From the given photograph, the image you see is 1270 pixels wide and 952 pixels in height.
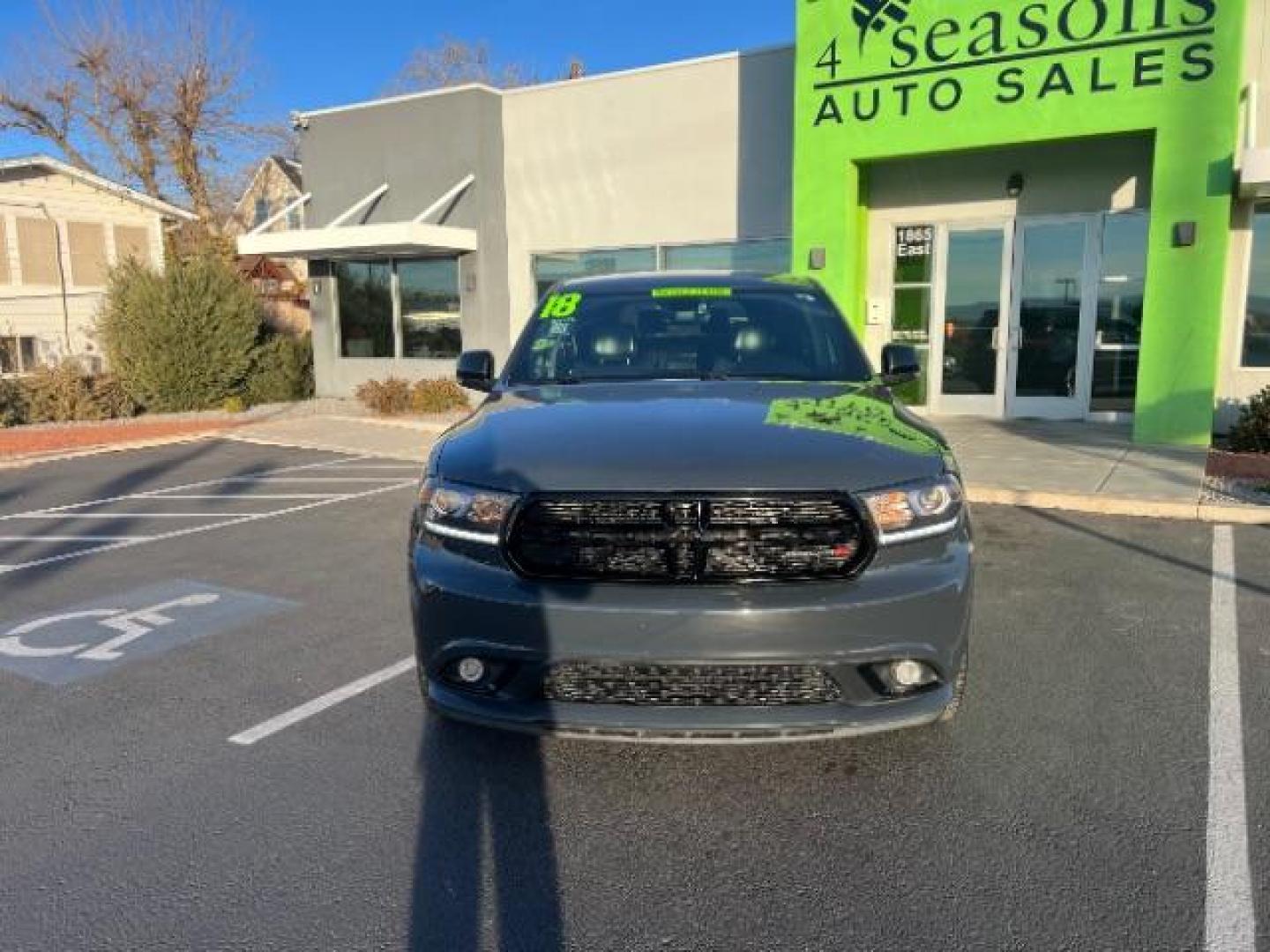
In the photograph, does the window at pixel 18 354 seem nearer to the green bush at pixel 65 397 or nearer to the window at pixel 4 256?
the window at pixel 4 256

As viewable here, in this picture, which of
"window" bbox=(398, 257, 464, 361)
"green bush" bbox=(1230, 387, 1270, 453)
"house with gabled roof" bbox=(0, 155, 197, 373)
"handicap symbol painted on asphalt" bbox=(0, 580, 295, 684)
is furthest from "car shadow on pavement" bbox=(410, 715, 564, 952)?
"house with gabled roof" bbox=(0, 155, 197, 373)

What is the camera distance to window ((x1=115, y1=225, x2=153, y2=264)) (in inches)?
821

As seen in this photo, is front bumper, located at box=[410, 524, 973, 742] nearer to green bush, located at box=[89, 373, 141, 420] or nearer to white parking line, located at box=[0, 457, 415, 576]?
white parking line, located at box=[0, 457, 415, 576]

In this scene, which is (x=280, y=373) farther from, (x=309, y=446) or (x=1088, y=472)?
(x=1088, y=472)

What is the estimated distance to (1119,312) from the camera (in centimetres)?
1166

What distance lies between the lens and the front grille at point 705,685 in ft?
8.98

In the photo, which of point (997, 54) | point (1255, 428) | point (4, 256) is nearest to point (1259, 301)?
point (1255, 428)

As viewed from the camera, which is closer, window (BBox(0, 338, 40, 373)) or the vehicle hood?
the vehicle hood

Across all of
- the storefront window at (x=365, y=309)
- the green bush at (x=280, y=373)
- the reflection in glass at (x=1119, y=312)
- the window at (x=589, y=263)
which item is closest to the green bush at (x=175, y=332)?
the green bush at (x=280, y=373)

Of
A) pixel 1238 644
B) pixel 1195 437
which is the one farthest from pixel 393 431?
pixel 1238 644

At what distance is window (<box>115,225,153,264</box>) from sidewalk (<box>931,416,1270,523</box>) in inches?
732

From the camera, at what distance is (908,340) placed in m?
13.0

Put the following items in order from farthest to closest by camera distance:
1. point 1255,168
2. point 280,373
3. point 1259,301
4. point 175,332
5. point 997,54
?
point 280,373, point 175,332, point 1259,301, point 997,54, point 1255,168

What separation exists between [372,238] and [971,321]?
30.7 feet
